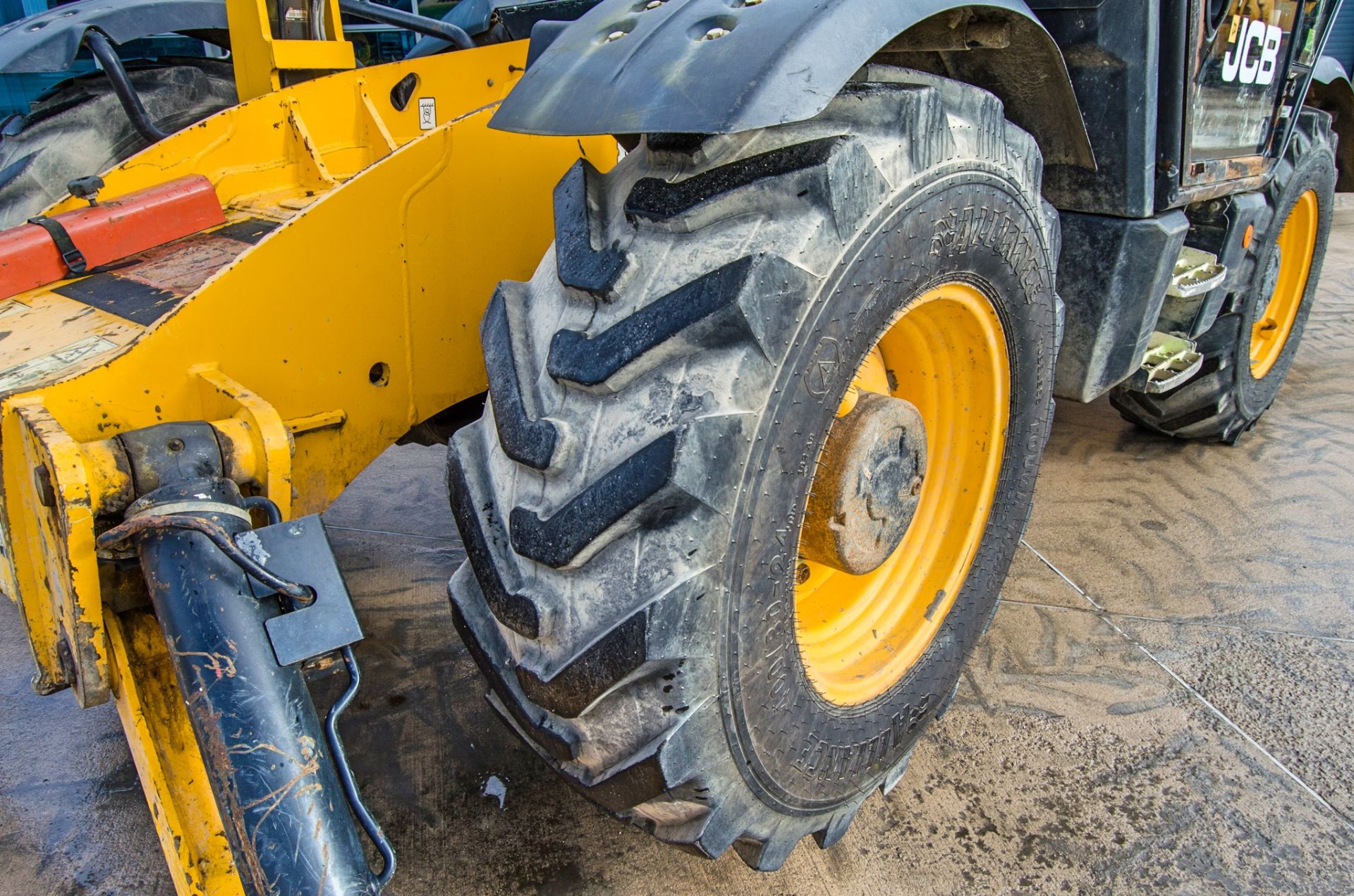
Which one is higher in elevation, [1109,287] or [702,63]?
[702,63]

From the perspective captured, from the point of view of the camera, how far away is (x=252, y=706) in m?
1.04

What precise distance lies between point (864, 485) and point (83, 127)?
2.17 meters

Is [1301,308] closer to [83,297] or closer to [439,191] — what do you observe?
[439,191]

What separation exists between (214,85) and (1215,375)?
312 cm

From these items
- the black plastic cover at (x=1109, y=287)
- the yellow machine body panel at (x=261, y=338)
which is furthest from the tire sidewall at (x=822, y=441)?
the yellow machine body panel at (x=261, y=338)

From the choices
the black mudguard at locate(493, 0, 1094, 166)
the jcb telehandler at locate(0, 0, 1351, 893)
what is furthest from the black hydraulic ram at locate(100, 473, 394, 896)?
the black mudguard at locate(493, 0, 1094, 166)

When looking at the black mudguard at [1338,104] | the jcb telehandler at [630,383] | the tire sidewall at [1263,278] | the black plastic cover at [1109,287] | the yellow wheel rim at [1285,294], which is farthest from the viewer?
the yellow wheel rim at [1285,294]

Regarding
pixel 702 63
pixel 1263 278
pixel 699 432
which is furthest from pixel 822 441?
pixel 1263 278

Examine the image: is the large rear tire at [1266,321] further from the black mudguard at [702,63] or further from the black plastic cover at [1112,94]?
the black mudguard at [702,63]

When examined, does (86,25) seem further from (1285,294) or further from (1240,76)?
(1285,294)

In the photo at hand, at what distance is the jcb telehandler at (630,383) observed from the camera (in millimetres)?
1100

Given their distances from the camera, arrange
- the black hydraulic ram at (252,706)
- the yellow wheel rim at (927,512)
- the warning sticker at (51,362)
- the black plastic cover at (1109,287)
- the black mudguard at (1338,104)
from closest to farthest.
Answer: the black hydraulic ram at (252,706), the warning sticker at (51,362), the yellow wheel rim at (927,512), the black plastic cover at (1109,287), the black mudguard at (1338,104)

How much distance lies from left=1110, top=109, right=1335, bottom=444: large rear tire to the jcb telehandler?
2.96 feet

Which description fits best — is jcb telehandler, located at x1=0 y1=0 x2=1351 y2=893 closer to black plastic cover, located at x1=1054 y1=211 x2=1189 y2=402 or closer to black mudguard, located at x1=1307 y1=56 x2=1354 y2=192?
black plastic cover, located at x1=1054 y1=211 x2=1189 y2=402
